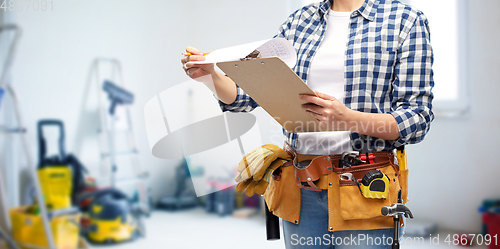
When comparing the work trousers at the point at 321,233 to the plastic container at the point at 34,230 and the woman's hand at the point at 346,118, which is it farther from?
the plastic container at the point at 34,230

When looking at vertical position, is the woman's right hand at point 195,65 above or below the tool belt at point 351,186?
above

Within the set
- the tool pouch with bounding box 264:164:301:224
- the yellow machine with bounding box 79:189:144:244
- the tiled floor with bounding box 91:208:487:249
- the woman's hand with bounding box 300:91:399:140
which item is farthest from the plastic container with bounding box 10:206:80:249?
the woman's hand with bounding box 300:91:399:140

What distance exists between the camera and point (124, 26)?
2438 mm

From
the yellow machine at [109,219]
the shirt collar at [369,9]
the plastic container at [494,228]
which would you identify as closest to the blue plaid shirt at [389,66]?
the shirt collar at [369,9]

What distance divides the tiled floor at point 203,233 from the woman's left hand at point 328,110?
1639mm

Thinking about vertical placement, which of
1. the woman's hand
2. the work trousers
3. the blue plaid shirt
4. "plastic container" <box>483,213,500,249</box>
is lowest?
"plastic container" <box>483,213,500,249</box>

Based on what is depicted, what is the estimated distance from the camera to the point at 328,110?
64cm

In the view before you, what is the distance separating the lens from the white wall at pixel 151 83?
199cm

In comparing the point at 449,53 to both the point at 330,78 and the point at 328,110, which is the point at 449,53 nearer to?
the point at 330,78

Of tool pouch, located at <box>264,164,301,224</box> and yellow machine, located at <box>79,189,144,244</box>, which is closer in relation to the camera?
tool pouch, located at <box>264,164,301,224</box>

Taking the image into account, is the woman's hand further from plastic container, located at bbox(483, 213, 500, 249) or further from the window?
the window

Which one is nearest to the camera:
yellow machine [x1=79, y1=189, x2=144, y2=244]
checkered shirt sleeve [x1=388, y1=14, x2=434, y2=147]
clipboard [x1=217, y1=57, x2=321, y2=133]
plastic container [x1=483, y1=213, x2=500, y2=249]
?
clipboard [x1=217, y1=57, x2=321, y2=133]

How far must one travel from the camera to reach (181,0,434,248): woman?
2.25 ft

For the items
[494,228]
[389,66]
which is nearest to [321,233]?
[389,66]
